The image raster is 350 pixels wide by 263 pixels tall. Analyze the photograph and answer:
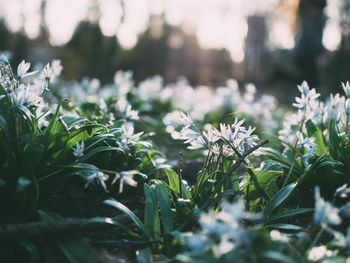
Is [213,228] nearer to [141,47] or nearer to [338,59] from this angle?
[338,59]

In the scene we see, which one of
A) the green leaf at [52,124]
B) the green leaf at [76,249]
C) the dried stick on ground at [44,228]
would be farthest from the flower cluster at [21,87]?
the green leaf at [76,249]

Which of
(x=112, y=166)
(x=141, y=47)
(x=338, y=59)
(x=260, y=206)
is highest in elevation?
(x=141, y=47)

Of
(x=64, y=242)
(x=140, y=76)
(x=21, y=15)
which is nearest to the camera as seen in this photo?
(x=64, y=242)

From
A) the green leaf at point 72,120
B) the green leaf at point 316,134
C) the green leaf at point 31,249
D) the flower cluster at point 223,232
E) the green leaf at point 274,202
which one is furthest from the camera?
the green leaf at point 316,134

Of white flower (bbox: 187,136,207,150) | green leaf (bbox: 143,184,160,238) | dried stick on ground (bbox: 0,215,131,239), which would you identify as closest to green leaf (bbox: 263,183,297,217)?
white flower (bbox: 187,136,207,150)

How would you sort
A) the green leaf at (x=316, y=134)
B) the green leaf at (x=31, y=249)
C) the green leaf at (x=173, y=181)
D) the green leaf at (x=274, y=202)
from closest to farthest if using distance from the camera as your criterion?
the green leaf at (x=31, y=249)
the green leaf at (x=274, y=202)
the green leaf at (x=173, y=181)
the green leaf at (x=316, y=134)

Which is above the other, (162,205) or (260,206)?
(162,205)

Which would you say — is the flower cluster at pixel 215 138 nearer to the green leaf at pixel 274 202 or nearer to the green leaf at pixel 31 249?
the green leaf at pixel 274 202

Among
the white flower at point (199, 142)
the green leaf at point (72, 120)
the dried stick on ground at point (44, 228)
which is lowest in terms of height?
the dried stick on ground at point (44, 228)

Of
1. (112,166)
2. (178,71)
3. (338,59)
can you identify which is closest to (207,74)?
(178,71)

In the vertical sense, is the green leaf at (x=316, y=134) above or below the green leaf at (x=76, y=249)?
above
